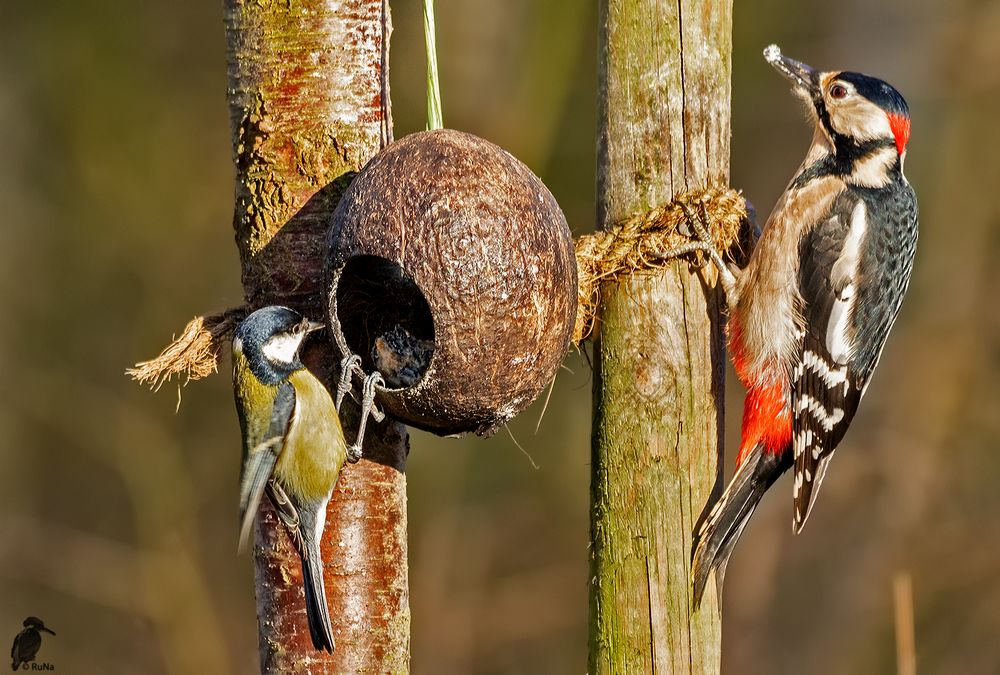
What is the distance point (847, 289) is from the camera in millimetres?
4184

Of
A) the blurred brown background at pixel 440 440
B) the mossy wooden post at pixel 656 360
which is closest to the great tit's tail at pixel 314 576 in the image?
the mossy wooden post at pixel 656 360

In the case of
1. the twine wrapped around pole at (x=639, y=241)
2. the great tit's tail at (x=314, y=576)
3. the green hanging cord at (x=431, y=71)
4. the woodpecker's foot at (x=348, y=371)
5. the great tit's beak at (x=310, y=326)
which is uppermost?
the green hanging cord at (x=431, y=71)

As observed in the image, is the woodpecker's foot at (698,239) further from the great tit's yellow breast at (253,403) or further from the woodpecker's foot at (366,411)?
the great tit's yellow breast at (253,403)

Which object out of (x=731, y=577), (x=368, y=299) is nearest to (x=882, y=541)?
(x=731, y=577)

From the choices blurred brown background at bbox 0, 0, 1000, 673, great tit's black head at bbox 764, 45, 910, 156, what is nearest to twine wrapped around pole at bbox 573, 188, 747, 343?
great tit's black head at bbox 764, 45, 910, 156

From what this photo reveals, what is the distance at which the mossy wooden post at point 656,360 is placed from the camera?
137 inches

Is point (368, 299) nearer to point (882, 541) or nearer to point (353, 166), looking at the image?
point (353, 166)

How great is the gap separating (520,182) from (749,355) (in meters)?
1.36

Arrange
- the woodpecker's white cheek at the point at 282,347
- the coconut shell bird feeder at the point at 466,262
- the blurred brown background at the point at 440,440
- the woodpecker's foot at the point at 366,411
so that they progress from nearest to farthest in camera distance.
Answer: the coconut shell bird feeder at the point at 466,262, the woodpecker's foot at the point at 366,411, the woodpecker's white cheek at the point at 282,347, the blurred brown background at the point at 440,440

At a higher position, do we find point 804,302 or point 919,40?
point 919,40

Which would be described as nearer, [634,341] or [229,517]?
[634,341]

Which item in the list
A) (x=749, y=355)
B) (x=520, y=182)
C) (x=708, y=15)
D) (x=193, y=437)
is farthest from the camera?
(x=193, y=437)

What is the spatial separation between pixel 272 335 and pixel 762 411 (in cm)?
171

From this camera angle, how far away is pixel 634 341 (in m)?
3.58
